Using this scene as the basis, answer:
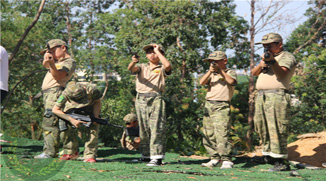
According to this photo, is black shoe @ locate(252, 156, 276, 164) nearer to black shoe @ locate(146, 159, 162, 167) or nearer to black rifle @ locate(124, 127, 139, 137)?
black shoe @ locate(146, 159, 162, 167)

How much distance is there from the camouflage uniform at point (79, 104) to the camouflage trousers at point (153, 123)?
2.33 feet

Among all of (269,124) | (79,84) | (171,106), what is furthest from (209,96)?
(171,106)

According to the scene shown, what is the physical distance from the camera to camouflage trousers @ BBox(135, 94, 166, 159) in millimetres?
6219

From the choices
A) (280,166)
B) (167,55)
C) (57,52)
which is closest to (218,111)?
(280,166)

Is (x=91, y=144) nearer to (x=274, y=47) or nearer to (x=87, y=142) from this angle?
(x=87, y=142)

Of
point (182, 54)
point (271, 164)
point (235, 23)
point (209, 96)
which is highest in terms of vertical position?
point (235, 23)

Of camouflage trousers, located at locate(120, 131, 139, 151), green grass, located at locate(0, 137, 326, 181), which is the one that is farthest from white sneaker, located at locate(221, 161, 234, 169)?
camouflage trousers, located at locate(120, 131, 139, 151)

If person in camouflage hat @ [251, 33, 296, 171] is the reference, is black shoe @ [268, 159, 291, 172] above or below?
below

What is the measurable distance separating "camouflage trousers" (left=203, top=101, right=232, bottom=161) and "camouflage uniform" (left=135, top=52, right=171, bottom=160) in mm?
701

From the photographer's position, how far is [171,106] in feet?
35.6

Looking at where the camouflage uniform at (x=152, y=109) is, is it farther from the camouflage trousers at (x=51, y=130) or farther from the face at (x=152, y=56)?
the camouflage trousers at (x=51, y=130)

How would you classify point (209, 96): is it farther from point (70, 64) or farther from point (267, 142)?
point (70, 64)

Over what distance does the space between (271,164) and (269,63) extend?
177cm

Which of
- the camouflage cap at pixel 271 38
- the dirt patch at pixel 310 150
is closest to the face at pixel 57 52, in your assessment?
the camouflage cap at pixel 271 38
